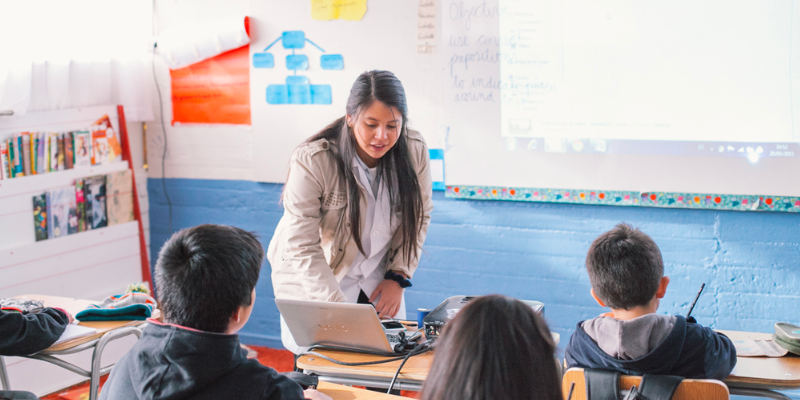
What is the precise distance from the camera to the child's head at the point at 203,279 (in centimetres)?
123

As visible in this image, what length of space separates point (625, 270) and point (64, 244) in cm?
274

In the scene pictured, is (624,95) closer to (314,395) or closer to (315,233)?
(315,233)

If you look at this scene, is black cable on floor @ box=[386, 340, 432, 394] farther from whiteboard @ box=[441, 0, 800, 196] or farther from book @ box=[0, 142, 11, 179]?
book @ box=[0, 142, 11, 179]

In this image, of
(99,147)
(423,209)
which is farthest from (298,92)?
(423,209)

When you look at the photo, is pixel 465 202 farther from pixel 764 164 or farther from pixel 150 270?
pixel 150 270

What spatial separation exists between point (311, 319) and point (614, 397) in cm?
77

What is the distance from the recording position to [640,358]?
4.87ft

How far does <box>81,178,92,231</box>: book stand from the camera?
333cm

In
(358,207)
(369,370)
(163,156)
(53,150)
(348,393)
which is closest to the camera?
(348,393)

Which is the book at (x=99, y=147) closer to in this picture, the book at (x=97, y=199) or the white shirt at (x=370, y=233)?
the book at (x=97, y=199)

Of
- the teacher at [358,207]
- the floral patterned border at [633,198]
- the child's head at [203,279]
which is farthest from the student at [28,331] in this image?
the floral patterned border at [633,198]

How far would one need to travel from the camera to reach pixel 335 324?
67.8 inches

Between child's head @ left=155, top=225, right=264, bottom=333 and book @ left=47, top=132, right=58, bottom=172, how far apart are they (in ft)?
7.45

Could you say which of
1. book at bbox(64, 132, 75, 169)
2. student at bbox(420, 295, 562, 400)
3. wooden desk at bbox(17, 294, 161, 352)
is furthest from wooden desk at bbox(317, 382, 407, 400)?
book at bbox(64, 132, 75, 169)
